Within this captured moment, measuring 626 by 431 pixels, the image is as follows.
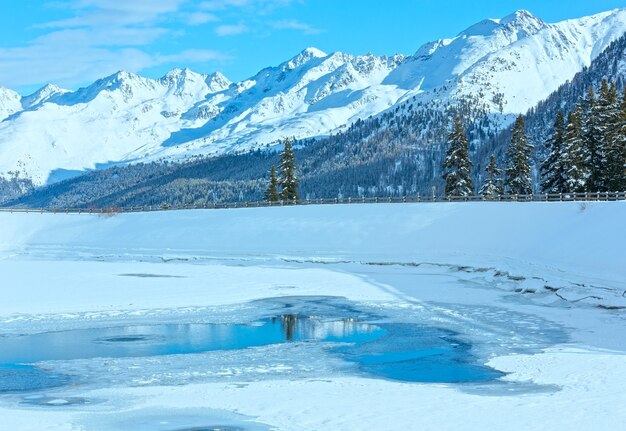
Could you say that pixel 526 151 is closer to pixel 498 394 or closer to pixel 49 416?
pixel 498 394

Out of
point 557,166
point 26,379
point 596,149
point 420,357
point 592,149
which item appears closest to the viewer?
point 26,379

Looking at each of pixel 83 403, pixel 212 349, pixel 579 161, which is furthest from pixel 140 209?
pixel 83 403

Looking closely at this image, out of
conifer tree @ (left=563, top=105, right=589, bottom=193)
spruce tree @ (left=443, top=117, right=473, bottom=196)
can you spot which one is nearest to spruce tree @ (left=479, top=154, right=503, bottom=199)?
spruce tree @ (left=443, top=117, right=473, bottom=196)

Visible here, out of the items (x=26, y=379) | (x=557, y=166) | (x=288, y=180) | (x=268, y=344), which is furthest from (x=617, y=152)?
(x=26, y=379)

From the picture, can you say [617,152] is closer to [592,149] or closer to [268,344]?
[592,149]

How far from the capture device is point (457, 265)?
182 ft

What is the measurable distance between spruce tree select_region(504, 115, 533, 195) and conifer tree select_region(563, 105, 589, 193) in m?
7.27

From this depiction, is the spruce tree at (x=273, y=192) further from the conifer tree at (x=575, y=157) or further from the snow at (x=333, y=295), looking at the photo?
the conifer tree at (x=575, y=157)

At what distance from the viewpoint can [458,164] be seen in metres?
72.6

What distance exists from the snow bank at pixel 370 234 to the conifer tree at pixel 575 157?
244 inches

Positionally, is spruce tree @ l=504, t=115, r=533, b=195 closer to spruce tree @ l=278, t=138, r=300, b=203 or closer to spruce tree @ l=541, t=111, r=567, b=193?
spruce tree @ l=541, t=111, r=567, b=193

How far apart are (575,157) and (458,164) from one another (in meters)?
12.9

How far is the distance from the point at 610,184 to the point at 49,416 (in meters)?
54.9

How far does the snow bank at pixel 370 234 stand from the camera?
48000mm
